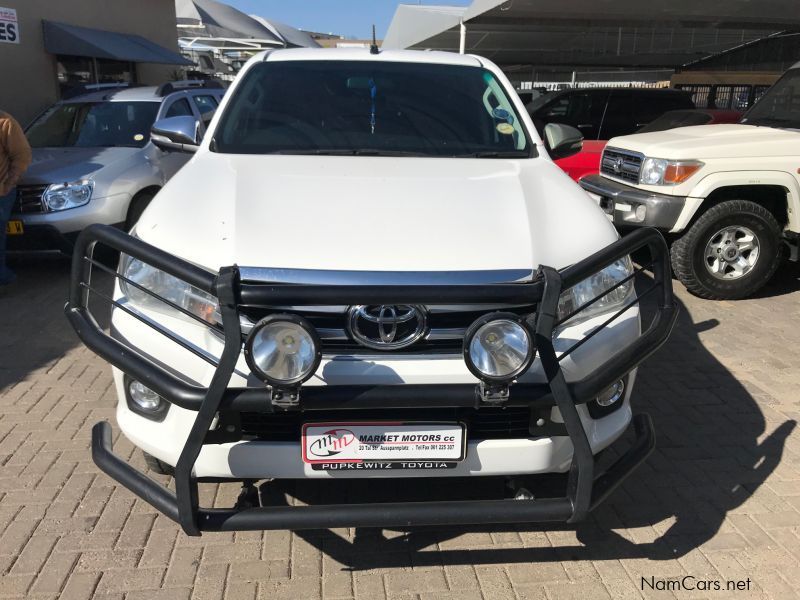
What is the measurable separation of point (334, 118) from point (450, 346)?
1827 millimetres

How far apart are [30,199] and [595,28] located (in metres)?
14.0

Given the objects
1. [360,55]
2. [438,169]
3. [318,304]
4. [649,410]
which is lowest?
[649,410]

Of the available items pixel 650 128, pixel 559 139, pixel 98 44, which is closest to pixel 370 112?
pixel 559 139

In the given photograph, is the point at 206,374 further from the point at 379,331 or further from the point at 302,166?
the point at 302,166

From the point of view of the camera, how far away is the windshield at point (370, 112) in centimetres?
357

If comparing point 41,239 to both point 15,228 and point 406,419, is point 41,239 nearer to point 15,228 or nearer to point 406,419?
point 15,228

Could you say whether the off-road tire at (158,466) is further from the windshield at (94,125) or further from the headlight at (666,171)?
the windshield at (94,125)

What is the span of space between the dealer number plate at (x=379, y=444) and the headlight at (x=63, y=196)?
4927 mm

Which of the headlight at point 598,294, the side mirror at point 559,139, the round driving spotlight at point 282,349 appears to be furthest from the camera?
the side mirror at point 559,139

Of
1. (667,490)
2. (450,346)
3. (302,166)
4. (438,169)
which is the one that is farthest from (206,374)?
(667,490)

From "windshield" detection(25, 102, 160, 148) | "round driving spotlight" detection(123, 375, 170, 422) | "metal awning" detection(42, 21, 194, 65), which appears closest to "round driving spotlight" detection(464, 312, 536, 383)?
"round driving spotlight" detection(123, 375, 170, 422)

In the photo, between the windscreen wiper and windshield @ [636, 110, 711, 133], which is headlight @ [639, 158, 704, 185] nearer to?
the windscreen wiper

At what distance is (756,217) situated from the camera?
5758mm

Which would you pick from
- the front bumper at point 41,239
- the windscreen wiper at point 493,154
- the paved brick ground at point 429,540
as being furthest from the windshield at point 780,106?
the front bumper at point 41,239
